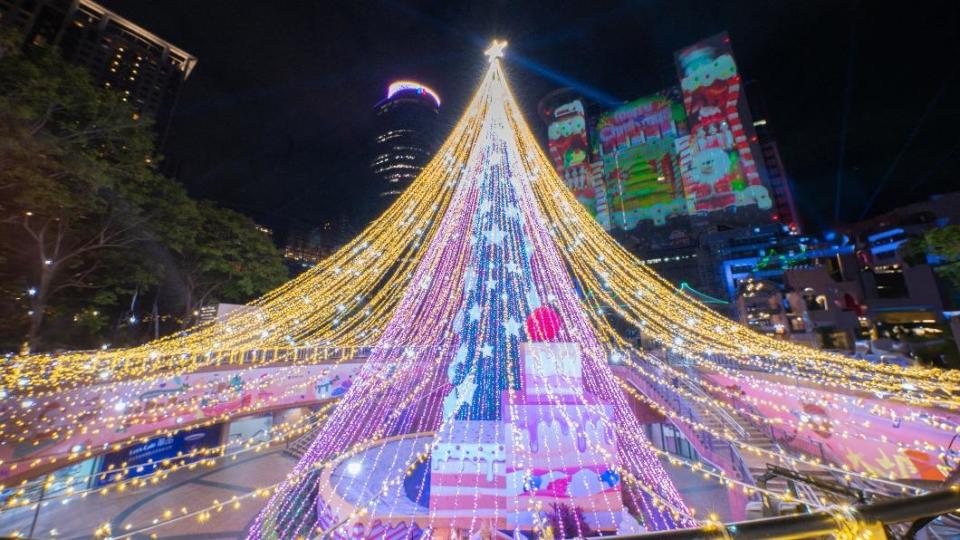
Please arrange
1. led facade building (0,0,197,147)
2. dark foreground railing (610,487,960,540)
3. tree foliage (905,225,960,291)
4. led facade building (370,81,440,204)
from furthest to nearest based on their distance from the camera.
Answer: led facade building (370,81,440,204) → led facade building (0,0,197,147) → tree foliage (905,225,960,291) → dark foreground railing (610,487,960,540)

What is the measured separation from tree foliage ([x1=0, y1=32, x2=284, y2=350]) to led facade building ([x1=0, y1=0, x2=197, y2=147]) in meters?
20.6

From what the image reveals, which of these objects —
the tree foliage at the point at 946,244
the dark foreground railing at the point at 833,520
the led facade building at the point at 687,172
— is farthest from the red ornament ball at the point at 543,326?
the led facade building at the point at 687,172

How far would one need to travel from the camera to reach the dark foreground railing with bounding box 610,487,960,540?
1058 mm

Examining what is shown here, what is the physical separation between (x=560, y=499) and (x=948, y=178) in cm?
3190

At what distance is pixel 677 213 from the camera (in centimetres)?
3100

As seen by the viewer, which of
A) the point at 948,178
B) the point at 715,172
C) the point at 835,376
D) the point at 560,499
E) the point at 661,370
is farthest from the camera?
the point at 715,172

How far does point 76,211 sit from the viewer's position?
381 inches

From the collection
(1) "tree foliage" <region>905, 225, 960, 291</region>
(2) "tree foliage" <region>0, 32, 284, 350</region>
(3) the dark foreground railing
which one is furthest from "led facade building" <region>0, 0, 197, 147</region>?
(1) "tree foliage" <region>905, 225, 960, 291</region>

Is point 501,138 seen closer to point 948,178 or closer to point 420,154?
point 948,178

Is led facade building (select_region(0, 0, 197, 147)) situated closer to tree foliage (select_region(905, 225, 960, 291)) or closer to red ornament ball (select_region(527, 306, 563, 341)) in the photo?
red ornament ball (select_region(527, 306, 563, 341))

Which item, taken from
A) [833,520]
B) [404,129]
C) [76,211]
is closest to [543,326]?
[833,520]

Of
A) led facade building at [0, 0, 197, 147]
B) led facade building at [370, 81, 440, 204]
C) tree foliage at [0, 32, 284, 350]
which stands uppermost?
led facade building at [370, 81, 440, 204]

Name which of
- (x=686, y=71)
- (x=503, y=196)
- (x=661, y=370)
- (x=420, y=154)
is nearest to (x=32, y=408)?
(x=503, y=196)

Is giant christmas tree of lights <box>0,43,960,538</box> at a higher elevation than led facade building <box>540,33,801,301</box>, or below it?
below
